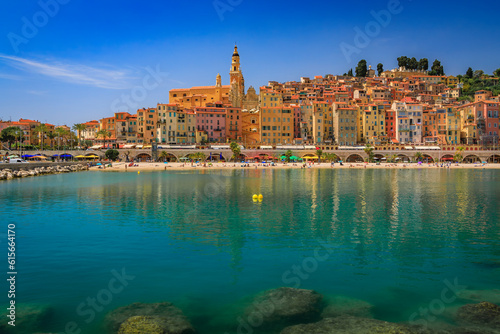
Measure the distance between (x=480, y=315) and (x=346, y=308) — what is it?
156 inches

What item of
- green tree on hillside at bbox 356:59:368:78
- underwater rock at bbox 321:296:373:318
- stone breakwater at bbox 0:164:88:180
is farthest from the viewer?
green tree on hillside at bbox 356:59:368:78

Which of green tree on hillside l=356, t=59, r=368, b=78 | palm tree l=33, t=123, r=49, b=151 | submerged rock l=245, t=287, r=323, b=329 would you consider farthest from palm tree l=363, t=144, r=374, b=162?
palm tree l=33, t=123, r=49, b=151

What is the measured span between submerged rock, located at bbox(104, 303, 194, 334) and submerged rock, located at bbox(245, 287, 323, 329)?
209 centimetres

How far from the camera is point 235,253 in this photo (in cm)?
1836

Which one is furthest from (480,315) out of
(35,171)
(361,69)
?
(361,69)

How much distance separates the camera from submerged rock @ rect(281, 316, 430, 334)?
10312 mm

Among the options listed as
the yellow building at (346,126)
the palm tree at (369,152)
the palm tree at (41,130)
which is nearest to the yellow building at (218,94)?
the yellow building at (346,126)

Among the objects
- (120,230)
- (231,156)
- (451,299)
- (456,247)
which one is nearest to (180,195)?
(120,230)

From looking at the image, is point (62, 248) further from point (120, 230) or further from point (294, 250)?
point (294, 250)

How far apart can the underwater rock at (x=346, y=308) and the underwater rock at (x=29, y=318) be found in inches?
334

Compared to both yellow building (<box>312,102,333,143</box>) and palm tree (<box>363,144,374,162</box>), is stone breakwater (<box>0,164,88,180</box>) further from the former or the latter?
palm tree (<box>363,144,374,162</box>)

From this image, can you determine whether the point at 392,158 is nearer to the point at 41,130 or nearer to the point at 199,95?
the point at 199,95

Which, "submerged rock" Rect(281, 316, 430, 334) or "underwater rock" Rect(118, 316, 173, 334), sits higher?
"underwater rock" Rect(118, 316, 173, 334)

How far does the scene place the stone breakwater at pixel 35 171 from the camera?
65912 millimetres
